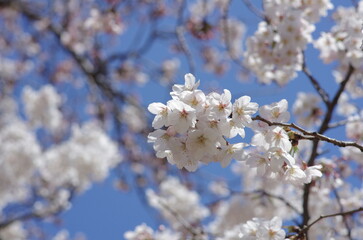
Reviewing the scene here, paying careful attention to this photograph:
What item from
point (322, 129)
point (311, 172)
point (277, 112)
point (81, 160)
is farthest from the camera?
Answer: point (81, 160)

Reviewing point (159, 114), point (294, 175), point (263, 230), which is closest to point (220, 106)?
point (159, 114)

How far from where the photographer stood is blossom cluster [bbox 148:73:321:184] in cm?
126

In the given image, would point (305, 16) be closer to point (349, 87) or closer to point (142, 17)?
point (349, 87)

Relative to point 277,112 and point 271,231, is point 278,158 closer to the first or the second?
point 277,112

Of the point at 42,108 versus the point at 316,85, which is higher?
the point at 42,108

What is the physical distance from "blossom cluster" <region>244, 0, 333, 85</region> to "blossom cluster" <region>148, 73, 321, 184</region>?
145 centimetres

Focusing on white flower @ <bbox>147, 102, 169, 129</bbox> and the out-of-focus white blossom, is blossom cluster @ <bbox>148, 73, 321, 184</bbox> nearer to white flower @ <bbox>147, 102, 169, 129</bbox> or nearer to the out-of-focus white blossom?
white flower @ <bbox>147, 102, 169, 129</bbox>

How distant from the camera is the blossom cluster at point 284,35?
8.81 ft

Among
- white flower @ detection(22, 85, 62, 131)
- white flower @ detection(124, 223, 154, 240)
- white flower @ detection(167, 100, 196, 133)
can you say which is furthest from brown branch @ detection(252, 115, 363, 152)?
white flower @ detection(22, 85, 62, 131)

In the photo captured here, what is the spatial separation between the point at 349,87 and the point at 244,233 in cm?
191

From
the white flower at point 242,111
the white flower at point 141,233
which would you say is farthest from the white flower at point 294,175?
the white flower at point 141,233

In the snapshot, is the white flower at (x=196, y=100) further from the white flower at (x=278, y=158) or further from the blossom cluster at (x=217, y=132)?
the white flower at (x=278, y=158)

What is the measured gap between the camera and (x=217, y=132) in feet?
4.14

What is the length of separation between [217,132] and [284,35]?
1609mm
